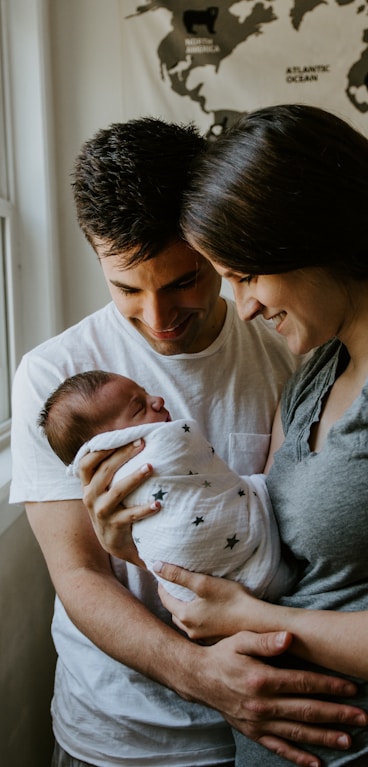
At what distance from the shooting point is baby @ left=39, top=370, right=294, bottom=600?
1.12m

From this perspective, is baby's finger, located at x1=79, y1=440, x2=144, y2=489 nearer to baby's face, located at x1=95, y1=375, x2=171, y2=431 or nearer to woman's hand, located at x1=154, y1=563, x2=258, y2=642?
baby's face, located at x1=95, y1=375, x2=171, y2=431

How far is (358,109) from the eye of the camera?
2480mm

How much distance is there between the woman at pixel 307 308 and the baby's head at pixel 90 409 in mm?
263

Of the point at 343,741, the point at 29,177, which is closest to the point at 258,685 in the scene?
the point at 343,741

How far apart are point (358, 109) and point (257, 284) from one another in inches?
67.6

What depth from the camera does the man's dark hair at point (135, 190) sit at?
4.08ft

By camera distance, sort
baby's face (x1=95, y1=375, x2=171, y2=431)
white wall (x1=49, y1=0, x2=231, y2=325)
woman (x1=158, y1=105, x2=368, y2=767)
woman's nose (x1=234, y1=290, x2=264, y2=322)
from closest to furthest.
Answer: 1. woman (x1=158, y1=105, x2=368, y2=767)
2. woman's nose (x1=234, y1=290, x2=264, y2=322)
3. baby's face (x1=95, y1=375, x2=171, y2=431)
4. white wall (x1=49, y1=0, x2=231, y2=325)

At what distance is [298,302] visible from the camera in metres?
1.06

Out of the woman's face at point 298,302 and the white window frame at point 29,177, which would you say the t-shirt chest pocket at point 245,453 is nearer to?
the woman's face at point 298,302

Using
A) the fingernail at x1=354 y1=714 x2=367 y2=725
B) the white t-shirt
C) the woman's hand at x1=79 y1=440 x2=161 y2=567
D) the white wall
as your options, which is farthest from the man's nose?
the white wall

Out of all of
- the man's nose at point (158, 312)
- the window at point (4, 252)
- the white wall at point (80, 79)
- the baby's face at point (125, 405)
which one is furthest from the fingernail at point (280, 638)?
the white wall at point (80, 79)

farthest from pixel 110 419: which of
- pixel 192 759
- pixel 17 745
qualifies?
pixel 17 745

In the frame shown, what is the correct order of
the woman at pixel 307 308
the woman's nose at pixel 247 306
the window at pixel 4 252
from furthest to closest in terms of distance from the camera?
the window at pixel 4 252
the woman's nose at pixel 247 306
the woman at pixel 307 308

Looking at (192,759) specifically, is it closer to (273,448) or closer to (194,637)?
(194,637)
